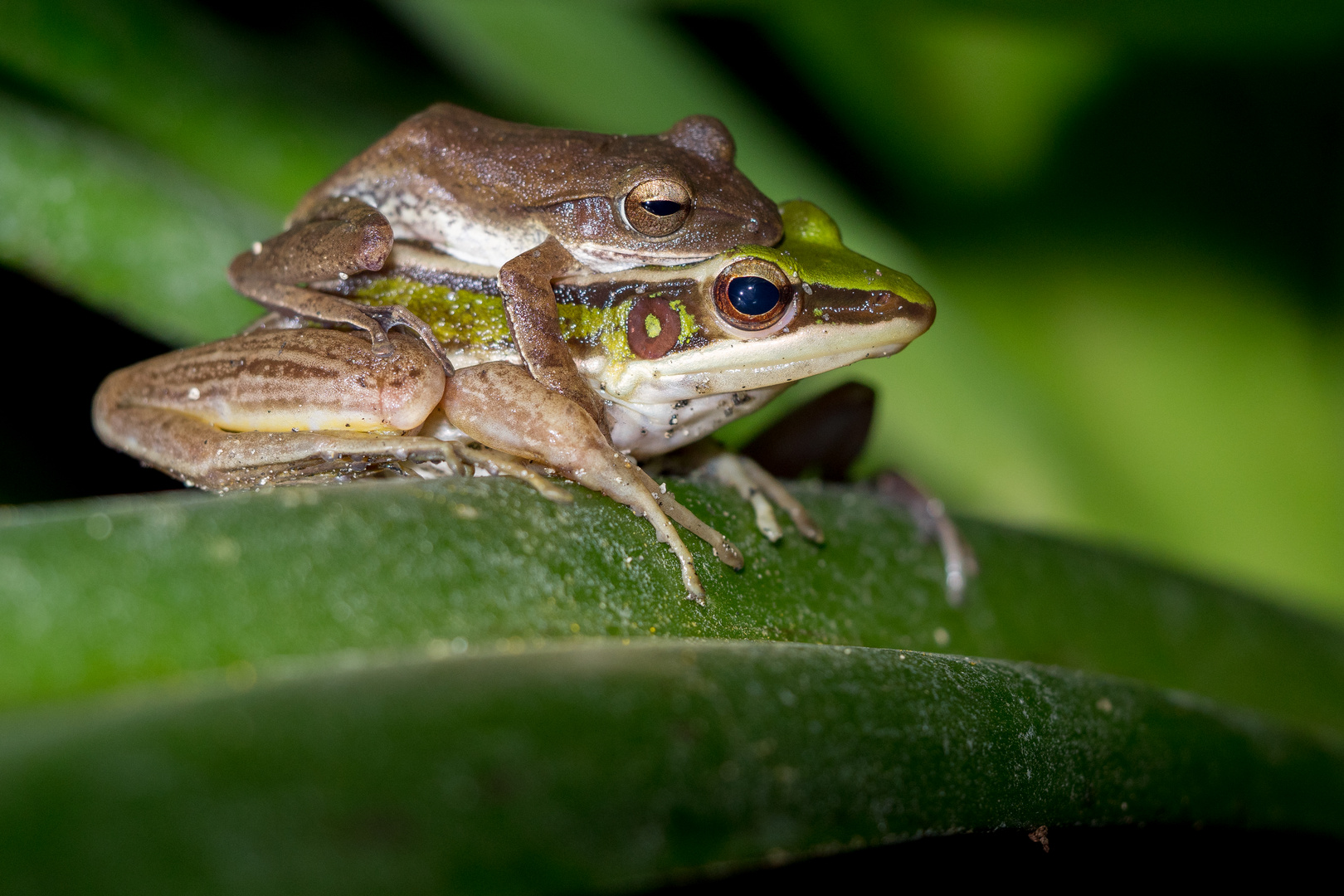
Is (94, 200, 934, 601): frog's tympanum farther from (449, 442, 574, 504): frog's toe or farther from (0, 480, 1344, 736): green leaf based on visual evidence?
(0, 480, 1344, 736): green leaf

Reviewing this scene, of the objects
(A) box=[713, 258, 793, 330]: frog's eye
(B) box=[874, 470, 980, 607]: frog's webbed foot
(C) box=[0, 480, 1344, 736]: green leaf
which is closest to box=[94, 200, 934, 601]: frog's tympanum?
(A) box=[713, 258, 793, 330]: frog's eye

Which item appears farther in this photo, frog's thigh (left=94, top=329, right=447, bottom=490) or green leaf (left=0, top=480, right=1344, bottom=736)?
frog's thigh (left=94, top=329, right=447, bottom=490)

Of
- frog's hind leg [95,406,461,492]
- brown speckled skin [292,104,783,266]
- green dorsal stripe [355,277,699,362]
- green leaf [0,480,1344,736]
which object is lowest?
frog's hind leg [95,406,461,492]

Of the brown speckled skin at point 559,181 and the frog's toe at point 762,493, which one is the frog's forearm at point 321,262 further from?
the frog's toe at point 762,493

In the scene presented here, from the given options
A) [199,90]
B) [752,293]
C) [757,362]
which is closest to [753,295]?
[752,293]

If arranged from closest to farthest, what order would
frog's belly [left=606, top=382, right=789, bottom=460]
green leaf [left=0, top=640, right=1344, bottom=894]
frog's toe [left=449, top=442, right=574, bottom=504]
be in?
green leaf [left=0, top=640, right=1344, bottom=894] < frog's toe [left=449, top=442, right=574, bottom=504] < frog's belly [left=606, top=382, right=789, bottom=460]

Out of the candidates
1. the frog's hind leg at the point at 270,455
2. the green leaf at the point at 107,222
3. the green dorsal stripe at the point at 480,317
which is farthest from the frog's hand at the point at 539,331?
the green leaf at the point at 107,222
